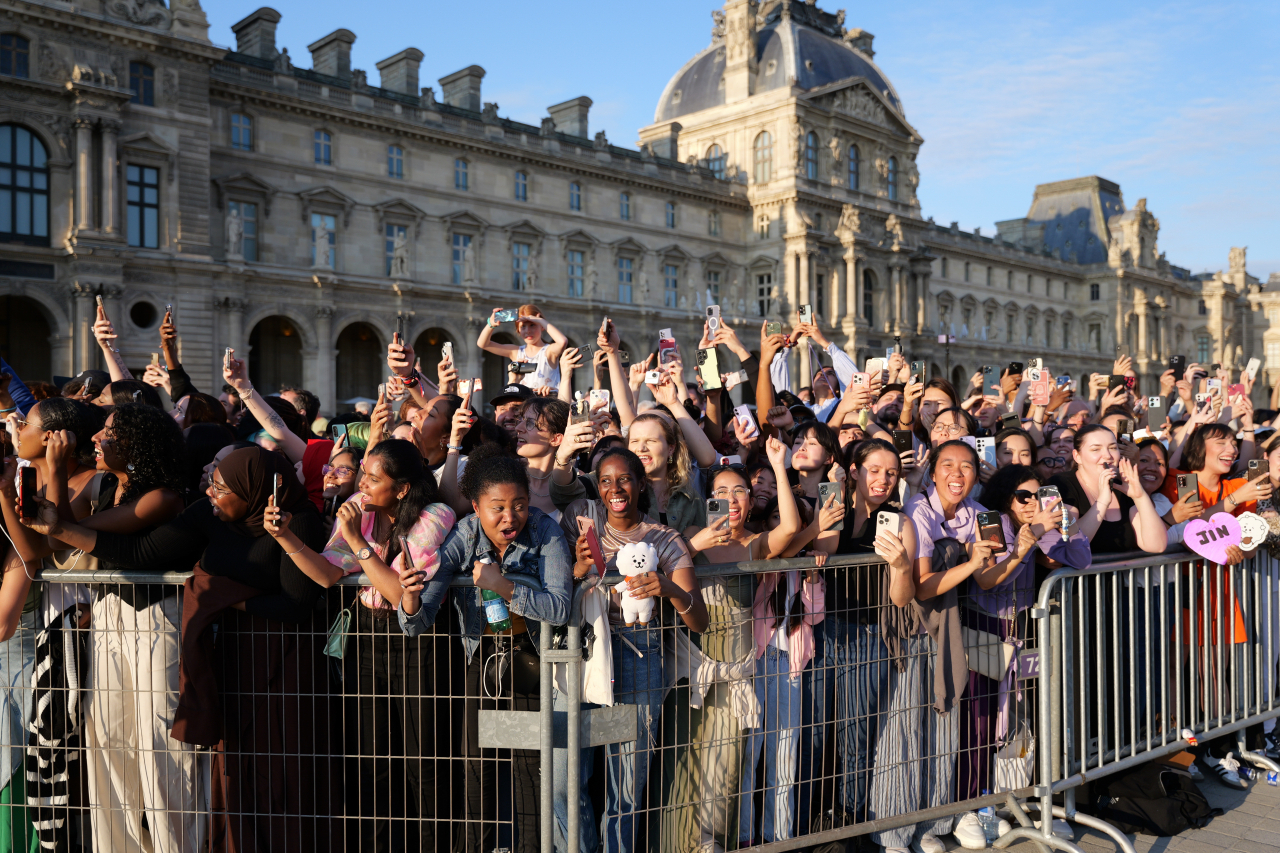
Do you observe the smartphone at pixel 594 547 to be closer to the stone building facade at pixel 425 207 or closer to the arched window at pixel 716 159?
the stone building facade at pixel 425 207

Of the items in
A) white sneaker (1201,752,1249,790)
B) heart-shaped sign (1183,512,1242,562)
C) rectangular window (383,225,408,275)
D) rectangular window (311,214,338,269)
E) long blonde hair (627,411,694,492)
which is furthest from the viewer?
rectangular window (383,225,408,275)

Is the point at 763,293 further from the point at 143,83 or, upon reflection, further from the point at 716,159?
the point at 143,83

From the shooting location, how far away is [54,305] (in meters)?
24.4

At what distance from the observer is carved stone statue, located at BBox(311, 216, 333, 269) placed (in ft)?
102

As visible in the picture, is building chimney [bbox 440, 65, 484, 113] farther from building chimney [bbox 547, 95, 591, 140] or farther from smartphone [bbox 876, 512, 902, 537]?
smartphone [bbox 876, 512, 902, 537]

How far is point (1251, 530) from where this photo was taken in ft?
16.9

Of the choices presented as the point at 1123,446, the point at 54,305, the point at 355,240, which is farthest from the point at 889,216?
the point at 1123,446

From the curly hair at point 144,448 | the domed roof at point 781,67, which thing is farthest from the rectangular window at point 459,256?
the curly hair at point 144,448

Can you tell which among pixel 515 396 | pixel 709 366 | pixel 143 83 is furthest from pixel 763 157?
pixel 515 396

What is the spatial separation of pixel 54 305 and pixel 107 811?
24607 millimetres

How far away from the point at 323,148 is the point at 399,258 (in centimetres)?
429

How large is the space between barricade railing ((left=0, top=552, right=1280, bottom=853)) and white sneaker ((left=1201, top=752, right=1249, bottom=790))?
1.86 m

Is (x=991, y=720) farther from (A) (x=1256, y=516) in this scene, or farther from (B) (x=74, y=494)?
(B) (x=74, y=494)

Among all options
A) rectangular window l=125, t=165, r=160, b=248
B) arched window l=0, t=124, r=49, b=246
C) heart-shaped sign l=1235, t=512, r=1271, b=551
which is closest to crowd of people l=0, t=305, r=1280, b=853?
heart-shaped sign l=1235, t=512, r=1271, b=551
